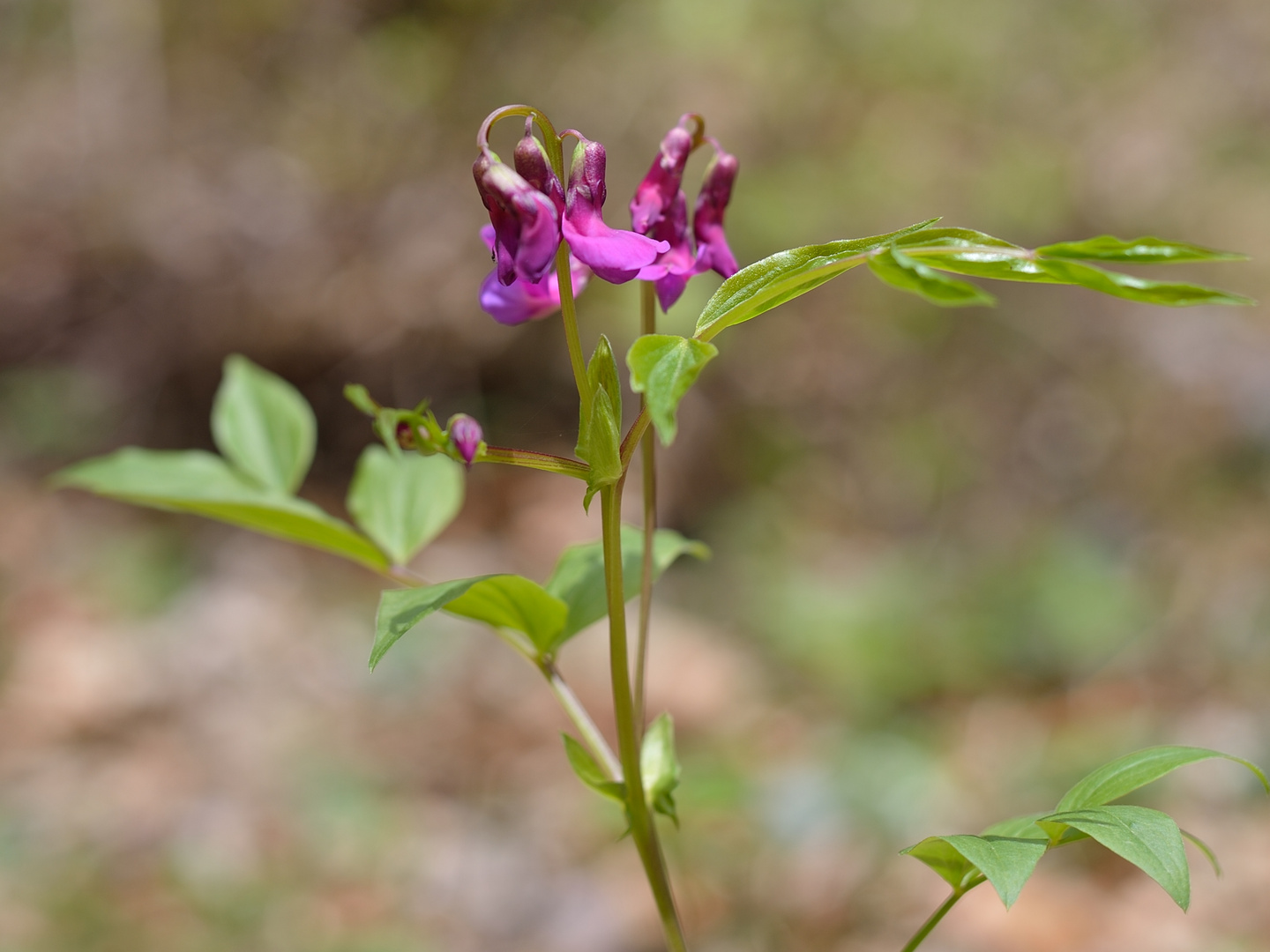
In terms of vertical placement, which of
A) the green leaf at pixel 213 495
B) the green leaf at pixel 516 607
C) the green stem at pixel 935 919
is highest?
the green leaf at pixel 213 495

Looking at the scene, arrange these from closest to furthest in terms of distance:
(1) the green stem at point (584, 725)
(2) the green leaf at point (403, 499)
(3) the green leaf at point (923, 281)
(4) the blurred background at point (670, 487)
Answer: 1. (3) the green leaf at point (923, 281)
2. (1) the green stem at point (584, 725)
3. (2) the green leaf at point (403, 499)
4. (4) the blurred background at point (670, 487)

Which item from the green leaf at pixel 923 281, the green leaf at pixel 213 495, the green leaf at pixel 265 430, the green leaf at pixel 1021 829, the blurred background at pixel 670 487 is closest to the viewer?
the green leaf at pixel 923 281

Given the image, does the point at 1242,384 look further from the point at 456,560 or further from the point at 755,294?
the point at 755,294

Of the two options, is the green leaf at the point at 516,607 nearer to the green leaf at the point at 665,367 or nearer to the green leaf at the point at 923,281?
→ the green leaf at the point at 665,367

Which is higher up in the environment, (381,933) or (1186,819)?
(1186,819)

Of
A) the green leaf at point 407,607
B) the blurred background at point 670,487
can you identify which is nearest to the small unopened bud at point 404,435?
the green leaf at point 407,607

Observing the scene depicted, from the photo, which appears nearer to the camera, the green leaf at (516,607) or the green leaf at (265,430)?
the green leaf at (516,607)

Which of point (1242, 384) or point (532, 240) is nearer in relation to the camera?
point (532, 240)

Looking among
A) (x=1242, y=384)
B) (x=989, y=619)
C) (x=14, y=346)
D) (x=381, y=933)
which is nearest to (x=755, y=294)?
(x=381, y=933)
